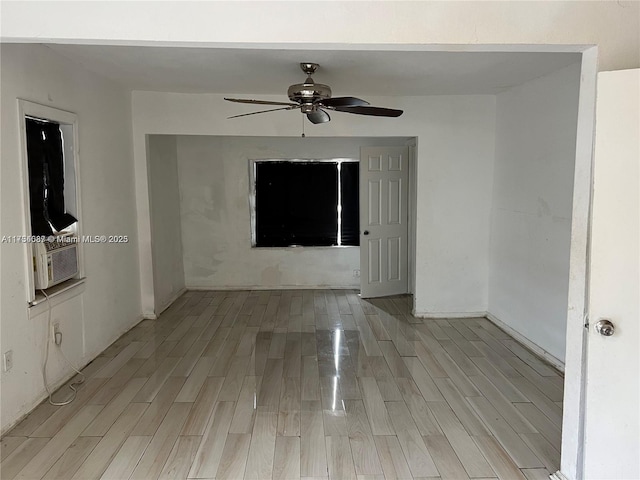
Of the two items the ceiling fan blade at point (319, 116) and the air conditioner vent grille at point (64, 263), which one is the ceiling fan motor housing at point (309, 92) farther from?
the air conditioner vent grille at point (64, 263)

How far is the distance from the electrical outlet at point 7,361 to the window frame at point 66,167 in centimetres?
35

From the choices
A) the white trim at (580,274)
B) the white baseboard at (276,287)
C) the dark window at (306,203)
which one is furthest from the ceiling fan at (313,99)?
the white baseboard at (276,287)

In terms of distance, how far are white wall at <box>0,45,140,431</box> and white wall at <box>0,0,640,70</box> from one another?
122 centimetres

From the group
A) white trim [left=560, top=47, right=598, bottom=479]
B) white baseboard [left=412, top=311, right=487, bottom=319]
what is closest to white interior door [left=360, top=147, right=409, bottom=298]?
white baseboard [left=412, top=311, right=487, bottom=319]

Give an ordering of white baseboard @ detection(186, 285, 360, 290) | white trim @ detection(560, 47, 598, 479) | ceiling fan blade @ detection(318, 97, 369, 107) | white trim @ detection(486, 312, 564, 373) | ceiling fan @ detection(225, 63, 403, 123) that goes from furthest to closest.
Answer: white baseboard @ detection(186, 285, 360, 290) → white trim @ detection(486, 312, 564, 373) → ceiling fan @ detection(225, 63, 403, 123) → ceiling fan blade @ detection(318, 97, 369, 107) → white trim @ detection(560, 47, 598, 479)

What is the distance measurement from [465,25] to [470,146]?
11.0ft

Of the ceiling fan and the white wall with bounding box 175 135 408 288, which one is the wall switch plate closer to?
the ceiling fan

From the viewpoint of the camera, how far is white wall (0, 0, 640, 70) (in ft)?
6.91

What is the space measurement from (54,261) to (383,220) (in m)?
3.97

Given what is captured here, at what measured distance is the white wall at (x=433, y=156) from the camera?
5152 mm

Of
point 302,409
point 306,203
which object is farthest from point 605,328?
point 306,203

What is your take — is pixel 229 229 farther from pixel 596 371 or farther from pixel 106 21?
pixel 596 371

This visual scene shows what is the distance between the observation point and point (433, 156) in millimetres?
5352

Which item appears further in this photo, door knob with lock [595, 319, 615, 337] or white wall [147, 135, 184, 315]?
white wall [147, 135, 184, 315]
